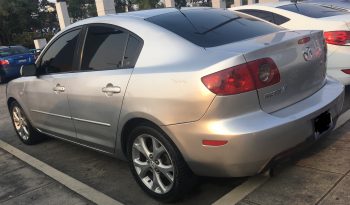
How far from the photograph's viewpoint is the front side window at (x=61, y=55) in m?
4.76

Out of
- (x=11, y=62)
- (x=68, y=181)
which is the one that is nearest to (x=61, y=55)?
(x=68, y=181)

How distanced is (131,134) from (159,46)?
79 cm

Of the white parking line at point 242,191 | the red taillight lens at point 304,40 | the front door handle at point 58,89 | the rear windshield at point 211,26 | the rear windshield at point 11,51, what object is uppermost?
the rear windshield at point 211,26

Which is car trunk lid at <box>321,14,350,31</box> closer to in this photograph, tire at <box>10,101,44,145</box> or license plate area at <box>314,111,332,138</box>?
license plate area at <box>314,111,332,138</box>

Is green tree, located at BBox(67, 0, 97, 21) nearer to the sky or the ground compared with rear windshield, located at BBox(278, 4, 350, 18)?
nearer to the ground

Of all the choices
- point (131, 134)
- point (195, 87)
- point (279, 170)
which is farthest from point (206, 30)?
point (279, 170)

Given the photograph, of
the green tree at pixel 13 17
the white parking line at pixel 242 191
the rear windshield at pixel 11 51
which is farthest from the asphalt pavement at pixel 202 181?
the green tree at pixel 13 17

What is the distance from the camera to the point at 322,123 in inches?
144

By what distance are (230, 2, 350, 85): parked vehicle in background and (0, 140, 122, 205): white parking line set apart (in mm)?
3425

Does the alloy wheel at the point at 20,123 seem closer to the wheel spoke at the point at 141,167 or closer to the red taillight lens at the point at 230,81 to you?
the wheel spoke at the point at 141,167

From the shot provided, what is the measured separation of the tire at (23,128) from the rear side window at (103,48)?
2.00 metres

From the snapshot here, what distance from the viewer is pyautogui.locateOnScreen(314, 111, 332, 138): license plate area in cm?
358

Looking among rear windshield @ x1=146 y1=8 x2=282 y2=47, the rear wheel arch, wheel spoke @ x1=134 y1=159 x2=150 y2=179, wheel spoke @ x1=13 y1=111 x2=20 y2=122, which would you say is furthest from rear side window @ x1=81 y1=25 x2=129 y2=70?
wheel spoke @ x1=13 y1=111 x2=20 y2=122

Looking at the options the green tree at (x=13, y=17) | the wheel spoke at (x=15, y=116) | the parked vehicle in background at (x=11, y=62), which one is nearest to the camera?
the wheel spoke at (x=15, y=116)
